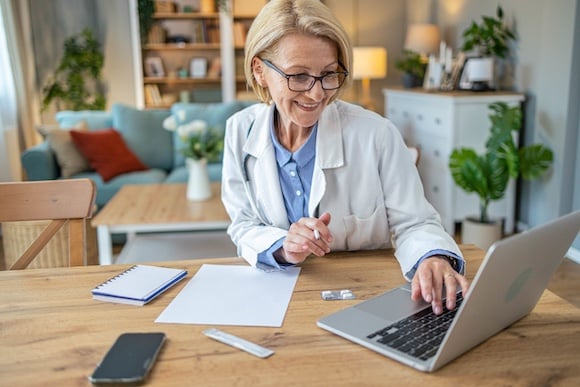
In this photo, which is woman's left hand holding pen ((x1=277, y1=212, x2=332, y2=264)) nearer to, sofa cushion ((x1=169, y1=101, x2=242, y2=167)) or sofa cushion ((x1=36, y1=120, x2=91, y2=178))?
sofa cushion ((x1=36, y1=120, x2=91, y2=178))

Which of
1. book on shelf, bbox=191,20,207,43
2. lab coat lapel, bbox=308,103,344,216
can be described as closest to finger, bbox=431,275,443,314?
lab coat lapel, bbox=308,103,344,216

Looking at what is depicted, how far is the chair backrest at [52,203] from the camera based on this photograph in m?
1.42

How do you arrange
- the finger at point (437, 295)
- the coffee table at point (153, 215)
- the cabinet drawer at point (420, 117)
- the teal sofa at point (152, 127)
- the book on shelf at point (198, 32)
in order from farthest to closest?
the book on shelf at point (198, 32), the teal sofa at point (152, 127), the cabinet drawer at point (420, 117), the coffee table at point (153, 215), the finger at point (437, 295)

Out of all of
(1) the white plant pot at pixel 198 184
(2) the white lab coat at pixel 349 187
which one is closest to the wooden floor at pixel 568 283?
(1) the white plant pot at pixel 198 184

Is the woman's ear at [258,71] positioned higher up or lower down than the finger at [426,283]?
higher up

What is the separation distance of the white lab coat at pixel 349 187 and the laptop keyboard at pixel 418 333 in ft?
1.02

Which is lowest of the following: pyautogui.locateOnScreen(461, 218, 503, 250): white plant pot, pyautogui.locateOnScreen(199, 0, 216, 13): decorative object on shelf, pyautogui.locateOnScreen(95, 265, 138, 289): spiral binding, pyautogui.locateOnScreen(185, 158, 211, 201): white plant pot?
pyautogui.locateOnScreen(461, 218, 503, 250): white plant pot

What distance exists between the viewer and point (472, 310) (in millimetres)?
752

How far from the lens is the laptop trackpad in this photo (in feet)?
3.09

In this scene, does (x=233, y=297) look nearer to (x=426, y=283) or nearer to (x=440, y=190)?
(x=426, y=283)

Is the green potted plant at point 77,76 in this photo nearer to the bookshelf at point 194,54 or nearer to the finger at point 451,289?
the bookshelf at point 194,54

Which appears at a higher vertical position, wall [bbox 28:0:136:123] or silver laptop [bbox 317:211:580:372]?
wall [bbox 28:0:136:123]

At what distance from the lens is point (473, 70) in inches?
150

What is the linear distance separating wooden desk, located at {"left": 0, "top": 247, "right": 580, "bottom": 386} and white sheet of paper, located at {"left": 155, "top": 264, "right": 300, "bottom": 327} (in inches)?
0.8
